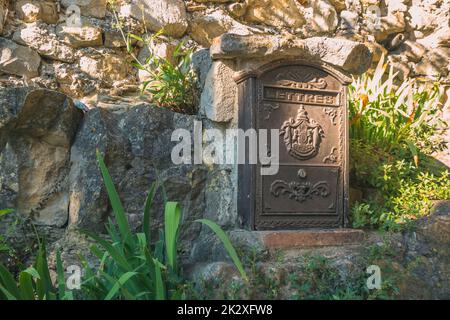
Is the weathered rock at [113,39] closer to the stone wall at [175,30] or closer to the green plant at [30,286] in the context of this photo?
the stone wall at [175,30]

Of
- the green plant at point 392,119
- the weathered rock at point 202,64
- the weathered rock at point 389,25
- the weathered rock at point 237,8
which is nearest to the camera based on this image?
the weathered rock at point 202,64

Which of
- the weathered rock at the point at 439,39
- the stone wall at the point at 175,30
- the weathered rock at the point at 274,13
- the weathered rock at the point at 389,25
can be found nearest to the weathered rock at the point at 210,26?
the stone wall at the point at 175,30

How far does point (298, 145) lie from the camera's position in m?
3.04

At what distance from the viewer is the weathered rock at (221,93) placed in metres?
3.07

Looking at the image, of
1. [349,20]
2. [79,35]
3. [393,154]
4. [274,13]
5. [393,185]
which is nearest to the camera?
[393,185]

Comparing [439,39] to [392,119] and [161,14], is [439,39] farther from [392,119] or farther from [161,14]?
[161,14]

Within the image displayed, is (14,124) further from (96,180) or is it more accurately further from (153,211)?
(153,211)

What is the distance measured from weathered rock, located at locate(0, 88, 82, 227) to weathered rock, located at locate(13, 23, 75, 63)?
105 centimetres

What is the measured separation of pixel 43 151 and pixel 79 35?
1347 millimetres

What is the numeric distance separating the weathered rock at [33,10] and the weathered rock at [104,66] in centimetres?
44

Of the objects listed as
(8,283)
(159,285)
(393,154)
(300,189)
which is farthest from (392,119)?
(8,283)

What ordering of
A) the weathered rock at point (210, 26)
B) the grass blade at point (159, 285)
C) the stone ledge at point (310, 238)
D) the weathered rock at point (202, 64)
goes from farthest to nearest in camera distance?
the weathered rock at point (210, 26), the weathered rock at point (202, 64), the stone ledge at point (310, 238), the grass blade at point (159, 285)

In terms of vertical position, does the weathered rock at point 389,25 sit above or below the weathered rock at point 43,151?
above

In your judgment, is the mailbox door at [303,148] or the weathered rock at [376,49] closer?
the mailbox door at [303,148]
